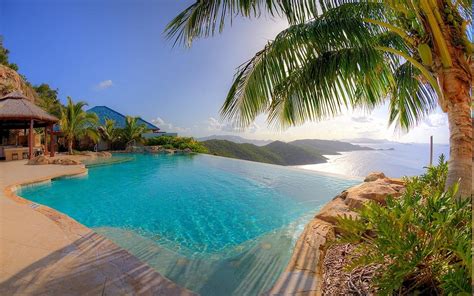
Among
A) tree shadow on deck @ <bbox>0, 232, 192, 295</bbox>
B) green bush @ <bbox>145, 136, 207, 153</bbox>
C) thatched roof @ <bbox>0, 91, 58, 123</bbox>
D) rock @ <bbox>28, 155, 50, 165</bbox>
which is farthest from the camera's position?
green bush @ <bbox>145, 136, 207, 153</bbox>

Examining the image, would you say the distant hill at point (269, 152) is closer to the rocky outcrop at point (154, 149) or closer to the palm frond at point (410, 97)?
the rocky outcrop at point (154, 149)

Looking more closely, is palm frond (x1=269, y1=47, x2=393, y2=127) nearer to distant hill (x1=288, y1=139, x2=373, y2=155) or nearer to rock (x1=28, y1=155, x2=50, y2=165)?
rock (x1=28, y1=155, x2=50, y2=165)

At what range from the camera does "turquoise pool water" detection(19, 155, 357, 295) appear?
3088 millimetres

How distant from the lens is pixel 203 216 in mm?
5402

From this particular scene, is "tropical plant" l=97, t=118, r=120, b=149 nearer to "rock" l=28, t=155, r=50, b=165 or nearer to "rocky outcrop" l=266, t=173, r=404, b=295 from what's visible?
"rock" l=28, t=155, r=50, b=165

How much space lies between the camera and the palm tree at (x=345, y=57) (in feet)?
7.79

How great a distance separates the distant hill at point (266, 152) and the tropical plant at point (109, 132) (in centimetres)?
773

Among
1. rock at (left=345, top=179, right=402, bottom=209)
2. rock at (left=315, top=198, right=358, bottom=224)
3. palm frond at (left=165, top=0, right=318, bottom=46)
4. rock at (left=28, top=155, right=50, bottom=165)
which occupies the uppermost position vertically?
palm frond at (left=165, top=0, right=318, bottom=46)

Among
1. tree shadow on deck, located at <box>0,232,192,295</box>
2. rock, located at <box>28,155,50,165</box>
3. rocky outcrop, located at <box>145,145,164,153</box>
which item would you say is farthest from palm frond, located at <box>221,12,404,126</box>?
rocky outcrop, located at <box>145,145,164,153</box>

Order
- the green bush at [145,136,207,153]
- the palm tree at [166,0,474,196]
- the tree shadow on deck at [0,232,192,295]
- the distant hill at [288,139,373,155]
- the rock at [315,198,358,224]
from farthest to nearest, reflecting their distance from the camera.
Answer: the distant hill at [288,139,373,155], the green bush at [145,136,207,153], the rock at [315,198,358,224], the palm tree at [166,0,474,196], the tree shadow on deck at [0,232,192,295]

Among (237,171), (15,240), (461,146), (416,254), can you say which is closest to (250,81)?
(461,146)

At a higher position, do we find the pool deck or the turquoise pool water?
the pool deck

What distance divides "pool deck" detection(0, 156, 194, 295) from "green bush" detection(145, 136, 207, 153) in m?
16.7

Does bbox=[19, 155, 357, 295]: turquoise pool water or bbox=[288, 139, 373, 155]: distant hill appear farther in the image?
bbox=[288, 139, 373, 155]: distant hill
